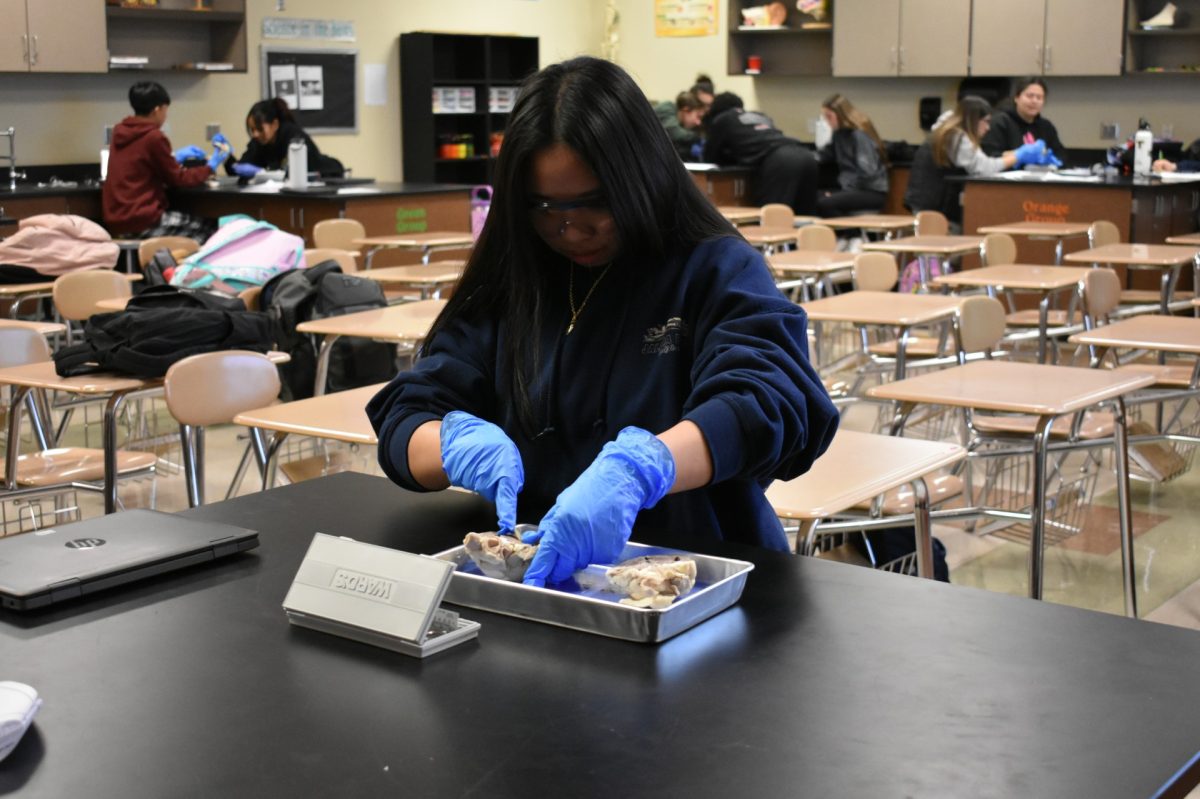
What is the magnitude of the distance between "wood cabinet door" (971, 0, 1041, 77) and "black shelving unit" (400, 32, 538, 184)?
3.44 m

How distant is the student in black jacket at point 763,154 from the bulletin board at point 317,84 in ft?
8.89

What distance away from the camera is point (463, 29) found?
11.4 m

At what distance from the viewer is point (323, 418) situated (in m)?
3.03

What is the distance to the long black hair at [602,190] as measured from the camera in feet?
4.98

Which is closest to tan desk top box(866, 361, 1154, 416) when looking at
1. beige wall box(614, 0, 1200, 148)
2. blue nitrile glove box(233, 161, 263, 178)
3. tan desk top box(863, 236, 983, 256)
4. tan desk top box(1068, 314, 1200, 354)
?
tan desk top box(1068, 314, 1200, 354)

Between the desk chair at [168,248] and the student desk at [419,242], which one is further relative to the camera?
the student desk at [419,242]

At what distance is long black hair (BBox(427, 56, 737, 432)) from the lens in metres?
1.52


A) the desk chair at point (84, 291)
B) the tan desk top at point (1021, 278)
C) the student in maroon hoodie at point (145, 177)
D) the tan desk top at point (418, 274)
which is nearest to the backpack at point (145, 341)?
the desk chair at point (84, 291)

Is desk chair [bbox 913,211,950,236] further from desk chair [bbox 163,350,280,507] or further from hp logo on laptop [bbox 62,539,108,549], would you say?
hp logo on laptop [bbox 62,539,108,549]

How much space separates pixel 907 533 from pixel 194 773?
2194 millimetres

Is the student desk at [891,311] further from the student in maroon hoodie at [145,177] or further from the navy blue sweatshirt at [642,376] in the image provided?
the student in maroon hoodie at [145,177]

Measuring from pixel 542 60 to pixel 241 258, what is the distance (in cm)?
724

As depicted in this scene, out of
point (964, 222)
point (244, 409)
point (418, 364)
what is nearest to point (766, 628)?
point (418, 364)

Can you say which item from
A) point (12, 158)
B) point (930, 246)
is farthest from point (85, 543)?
point (12, 158)
